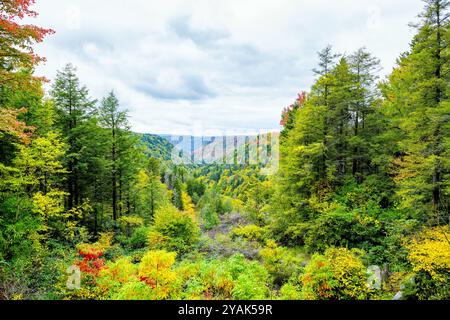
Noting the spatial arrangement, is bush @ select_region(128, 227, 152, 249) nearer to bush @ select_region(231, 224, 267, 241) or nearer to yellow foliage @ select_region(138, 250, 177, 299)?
bush @ select_region(231, 224, 267, 241)

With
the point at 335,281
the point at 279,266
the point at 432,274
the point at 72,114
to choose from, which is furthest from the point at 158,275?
the point at 72,114

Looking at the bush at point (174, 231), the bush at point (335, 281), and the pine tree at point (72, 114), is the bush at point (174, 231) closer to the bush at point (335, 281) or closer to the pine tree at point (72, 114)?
the pine tree at point (72, 114)

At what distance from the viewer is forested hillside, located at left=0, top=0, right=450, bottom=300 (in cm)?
834

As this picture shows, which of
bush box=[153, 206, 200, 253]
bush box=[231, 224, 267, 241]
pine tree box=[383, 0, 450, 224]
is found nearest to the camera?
pine tree box=[383, 0, 450, 224]

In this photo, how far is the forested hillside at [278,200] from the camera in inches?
328

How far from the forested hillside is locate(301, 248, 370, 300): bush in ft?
0.15

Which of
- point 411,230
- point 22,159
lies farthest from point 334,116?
point 22,159

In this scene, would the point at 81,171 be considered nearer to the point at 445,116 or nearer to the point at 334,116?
the point at 334,116

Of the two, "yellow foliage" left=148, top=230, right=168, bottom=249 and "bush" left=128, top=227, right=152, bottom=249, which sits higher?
"yellow foliage" left=148, top=230, right=168, bottom=249

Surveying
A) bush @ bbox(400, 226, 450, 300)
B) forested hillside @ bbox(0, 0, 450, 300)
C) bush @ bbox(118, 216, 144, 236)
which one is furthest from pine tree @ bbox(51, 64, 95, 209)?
bush @ bbox(400, 226, 450, 300)

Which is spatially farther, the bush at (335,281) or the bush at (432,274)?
the bush at (335,281)

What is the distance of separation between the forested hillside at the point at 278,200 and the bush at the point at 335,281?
0.05m

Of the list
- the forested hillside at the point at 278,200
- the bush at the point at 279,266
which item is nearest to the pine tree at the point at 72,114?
the forested hillside at the point at 278,200
